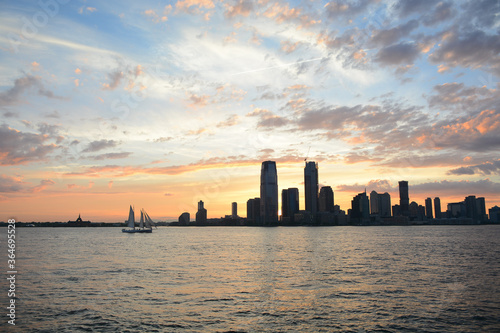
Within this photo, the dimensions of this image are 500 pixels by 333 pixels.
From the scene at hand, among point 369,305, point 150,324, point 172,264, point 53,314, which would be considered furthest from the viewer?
point 172,264

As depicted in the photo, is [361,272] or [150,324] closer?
[150,324]

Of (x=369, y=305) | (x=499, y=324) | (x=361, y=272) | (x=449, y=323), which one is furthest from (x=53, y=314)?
(x=361, y=272)

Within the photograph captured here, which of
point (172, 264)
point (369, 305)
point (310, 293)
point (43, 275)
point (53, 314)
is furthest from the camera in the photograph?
point (172, 264)

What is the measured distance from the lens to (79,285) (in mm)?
56312

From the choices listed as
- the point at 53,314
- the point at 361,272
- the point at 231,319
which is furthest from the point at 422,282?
the point at 53,314

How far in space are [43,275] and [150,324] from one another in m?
42.6

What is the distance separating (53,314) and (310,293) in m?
32.7

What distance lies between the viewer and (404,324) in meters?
36.2

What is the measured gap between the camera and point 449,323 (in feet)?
120

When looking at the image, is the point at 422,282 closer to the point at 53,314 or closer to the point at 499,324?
the point at 499,324

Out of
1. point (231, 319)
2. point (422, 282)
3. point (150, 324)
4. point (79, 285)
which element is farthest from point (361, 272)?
point (79, 285)

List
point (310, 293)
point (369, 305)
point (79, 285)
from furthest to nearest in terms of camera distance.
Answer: point (79, 285) → point (310, 293) → point (369, 305)

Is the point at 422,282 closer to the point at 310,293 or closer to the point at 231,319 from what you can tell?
the point at 310,293

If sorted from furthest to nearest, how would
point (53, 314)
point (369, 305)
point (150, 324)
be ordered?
point (369, 305) < point (53, 314) < point (150, 324)
